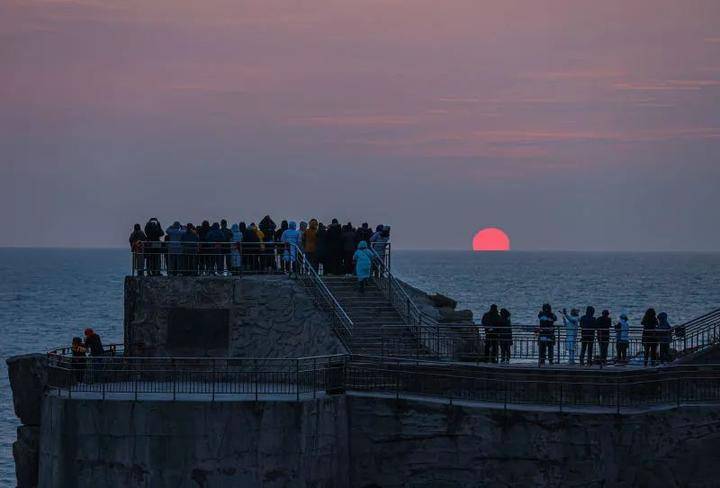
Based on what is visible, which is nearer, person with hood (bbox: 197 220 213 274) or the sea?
person with hood (bbox: 197 220 213 274)

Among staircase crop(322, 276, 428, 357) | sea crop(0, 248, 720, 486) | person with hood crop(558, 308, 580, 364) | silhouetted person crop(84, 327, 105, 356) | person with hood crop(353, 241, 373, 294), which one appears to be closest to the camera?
silhouetted person crop(84, 327, 105, 356)

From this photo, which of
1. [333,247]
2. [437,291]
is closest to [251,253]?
[333,247]

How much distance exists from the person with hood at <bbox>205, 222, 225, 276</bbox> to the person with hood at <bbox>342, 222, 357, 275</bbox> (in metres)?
3.18

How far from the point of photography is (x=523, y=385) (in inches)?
1192

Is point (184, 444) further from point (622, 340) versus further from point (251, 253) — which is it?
point (622, 340)

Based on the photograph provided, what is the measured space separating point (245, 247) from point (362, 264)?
2.87 meters

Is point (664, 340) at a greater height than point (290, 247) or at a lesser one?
lesser

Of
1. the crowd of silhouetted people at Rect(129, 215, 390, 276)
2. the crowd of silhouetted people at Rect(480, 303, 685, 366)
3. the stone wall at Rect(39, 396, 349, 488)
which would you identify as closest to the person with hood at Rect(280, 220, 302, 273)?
the crowd of silhouetted people at Rect(129, 215, 390, 276)

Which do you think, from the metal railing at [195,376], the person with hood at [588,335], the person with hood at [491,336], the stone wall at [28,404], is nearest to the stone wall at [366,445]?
the metal railing at [195,376]

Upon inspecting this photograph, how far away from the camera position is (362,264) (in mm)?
34875

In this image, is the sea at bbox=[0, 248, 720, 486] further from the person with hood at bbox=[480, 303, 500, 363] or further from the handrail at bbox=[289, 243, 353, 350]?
the person with hood at bbox=[480, 303, 500, 363]

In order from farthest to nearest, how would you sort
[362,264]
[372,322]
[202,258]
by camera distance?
[362,264], [202,258], [372,322]

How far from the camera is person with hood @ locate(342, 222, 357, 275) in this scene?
36250 millimetres

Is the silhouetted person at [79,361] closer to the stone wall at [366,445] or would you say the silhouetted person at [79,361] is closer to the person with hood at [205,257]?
the stone wall at [366,445]
